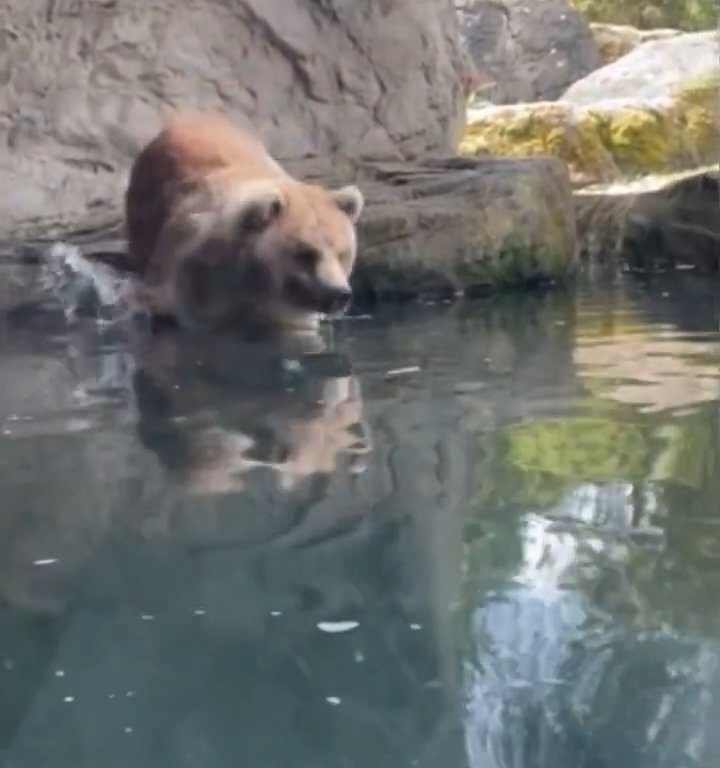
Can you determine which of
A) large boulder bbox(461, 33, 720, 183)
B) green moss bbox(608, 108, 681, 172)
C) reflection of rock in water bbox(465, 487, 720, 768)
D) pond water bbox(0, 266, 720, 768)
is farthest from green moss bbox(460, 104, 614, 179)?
reflection of rock in water bbox(465, 487, 720, 768)

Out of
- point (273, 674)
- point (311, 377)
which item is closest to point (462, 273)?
point (311, 377)

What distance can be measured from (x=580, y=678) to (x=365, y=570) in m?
0.72

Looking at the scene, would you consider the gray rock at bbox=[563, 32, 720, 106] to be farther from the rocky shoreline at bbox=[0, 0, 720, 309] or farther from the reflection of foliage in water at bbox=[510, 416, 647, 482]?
the reflection of foliage in water at bbox=[510, 416, 647, 482]

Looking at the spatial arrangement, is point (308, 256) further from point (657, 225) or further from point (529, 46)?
point (529, 46)

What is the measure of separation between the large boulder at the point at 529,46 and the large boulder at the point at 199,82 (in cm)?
1132

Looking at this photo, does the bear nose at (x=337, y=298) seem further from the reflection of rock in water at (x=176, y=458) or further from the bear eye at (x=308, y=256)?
the reflection of rock in water at (x=176, y=458)

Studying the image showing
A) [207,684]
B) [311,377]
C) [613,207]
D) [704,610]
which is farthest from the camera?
[613,207]

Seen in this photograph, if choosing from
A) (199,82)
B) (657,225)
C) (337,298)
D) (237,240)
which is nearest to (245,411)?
(337,298)

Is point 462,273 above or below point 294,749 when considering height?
below

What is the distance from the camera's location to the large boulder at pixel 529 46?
21750mm

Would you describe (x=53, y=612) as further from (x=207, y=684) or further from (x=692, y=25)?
(x=692, y=25)

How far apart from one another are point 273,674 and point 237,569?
62 cm

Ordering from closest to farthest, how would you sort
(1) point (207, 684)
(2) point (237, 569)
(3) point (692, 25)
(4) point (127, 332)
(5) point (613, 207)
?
1. (1) point (207, 684)
2. (2) point (237, 569)
3. (4) point (127, 332)
4. (5) point (613, 207)
5. (3) point (692, 25)

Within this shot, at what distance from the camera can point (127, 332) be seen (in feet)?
25.3
